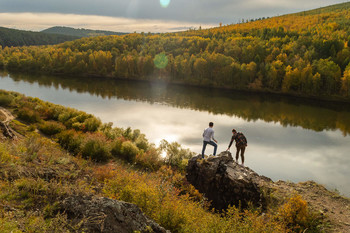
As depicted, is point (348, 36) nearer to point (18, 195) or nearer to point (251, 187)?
point (251, 187)

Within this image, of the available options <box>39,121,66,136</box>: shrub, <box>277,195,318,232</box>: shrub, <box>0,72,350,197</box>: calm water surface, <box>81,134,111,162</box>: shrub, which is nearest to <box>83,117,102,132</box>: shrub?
<box>39,121,66,136</box>: shrub

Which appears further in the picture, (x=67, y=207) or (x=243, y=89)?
(x=243, y=89)

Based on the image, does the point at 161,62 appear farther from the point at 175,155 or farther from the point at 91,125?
the point at 175,155

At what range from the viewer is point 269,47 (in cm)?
8406

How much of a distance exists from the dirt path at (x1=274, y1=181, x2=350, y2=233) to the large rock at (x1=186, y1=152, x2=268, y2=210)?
2317mm

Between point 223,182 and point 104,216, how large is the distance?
23.1 feet

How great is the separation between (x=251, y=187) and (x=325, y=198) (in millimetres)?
4636

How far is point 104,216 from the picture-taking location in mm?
4465

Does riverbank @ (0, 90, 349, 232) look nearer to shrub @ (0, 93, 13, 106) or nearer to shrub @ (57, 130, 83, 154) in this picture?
shrub @ (57, 130, 83, 154)

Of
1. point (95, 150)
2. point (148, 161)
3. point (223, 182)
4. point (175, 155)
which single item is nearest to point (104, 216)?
point (223, 182)

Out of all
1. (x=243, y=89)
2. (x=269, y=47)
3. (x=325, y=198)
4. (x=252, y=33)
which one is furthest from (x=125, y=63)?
(x=325, y=198)

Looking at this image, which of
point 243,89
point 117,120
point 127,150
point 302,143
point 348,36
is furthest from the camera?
point 348,36

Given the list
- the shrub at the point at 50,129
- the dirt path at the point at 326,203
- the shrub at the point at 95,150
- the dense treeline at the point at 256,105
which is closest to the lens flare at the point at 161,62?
the dense treeline at the point at 256,105

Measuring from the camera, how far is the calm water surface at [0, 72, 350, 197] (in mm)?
22141
